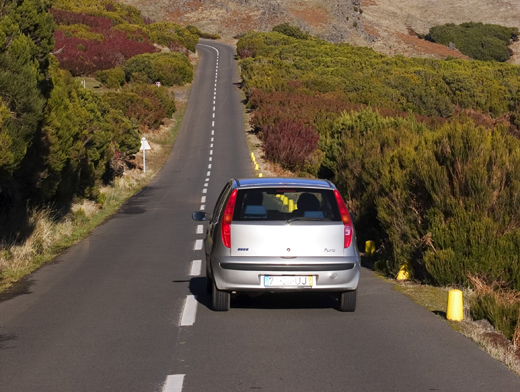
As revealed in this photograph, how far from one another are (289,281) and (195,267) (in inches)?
190

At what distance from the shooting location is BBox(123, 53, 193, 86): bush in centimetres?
6194

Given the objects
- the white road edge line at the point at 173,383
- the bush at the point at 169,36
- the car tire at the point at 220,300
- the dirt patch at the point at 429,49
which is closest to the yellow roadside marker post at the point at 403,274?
the car tire at the point at 220,300

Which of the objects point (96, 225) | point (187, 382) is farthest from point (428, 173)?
point (96, 225)

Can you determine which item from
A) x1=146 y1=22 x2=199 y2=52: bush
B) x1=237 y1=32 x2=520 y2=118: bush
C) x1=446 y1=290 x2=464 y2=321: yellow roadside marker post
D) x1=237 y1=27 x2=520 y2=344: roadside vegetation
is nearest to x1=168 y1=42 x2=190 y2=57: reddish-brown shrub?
x1=146 y1=22 x2=199 y2=52: bush

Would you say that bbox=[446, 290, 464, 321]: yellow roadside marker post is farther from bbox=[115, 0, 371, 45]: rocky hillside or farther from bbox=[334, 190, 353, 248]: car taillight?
bbox=[115, 0, 371, 45]: rocky hillside

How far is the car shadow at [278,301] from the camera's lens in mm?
9211

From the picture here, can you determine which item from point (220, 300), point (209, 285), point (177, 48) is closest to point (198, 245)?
point (209, 285)

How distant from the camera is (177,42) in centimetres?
8419

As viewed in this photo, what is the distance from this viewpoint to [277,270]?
8148 mm

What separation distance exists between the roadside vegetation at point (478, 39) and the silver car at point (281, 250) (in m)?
113

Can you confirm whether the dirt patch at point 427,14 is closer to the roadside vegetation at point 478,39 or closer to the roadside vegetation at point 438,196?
the roadside vegetation at point 478,39

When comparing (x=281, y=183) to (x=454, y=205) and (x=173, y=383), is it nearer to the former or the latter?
(x=173, y=383)

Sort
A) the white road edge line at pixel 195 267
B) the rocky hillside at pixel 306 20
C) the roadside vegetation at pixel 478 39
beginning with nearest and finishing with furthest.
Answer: the white road edge line at pixel 195 267
the rocky hillside at pixel 306 20
the roadside vegetation at pixel 478 39

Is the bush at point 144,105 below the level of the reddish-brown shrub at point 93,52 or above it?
below
